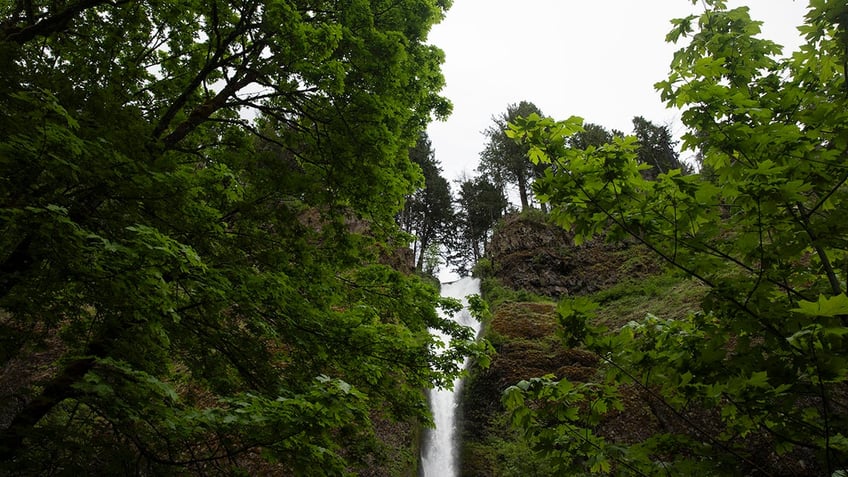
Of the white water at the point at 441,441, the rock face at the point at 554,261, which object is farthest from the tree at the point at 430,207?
the white water at the point at 441,441

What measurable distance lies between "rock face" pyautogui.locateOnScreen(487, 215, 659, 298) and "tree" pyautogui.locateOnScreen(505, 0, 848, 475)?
1844cm

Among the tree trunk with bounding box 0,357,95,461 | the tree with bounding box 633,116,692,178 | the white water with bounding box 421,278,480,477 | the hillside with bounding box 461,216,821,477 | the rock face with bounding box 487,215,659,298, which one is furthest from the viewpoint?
the tree with bounding box 633,116,692,178

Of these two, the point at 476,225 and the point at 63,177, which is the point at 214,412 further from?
the point at 476,225

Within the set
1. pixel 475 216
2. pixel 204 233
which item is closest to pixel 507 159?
pixel 475 216

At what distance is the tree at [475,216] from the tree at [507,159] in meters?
1.21

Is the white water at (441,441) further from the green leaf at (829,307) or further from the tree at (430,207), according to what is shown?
the tree at (430,207)

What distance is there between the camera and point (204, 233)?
414cm

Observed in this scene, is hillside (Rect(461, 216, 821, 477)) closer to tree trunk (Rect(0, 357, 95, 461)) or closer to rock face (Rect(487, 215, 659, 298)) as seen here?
rock face (Rect(487, 215, 659, 298))

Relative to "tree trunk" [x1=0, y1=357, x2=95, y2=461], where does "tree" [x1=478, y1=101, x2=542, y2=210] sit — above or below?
above

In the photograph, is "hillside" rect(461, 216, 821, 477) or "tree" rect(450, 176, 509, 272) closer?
"hillside" rect(461, 216, 821, 477)

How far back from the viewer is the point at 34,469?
3451 millimetres

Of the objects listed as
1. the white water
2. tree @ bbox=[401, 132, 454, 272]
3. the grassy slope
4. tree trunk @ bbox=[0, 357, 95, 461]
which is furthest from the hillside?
tree @ bbox=[401, 132, 454, 272]

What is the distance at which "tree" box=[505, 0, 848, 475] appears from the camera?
221 cm

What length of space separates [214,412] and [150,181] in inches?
76.0
